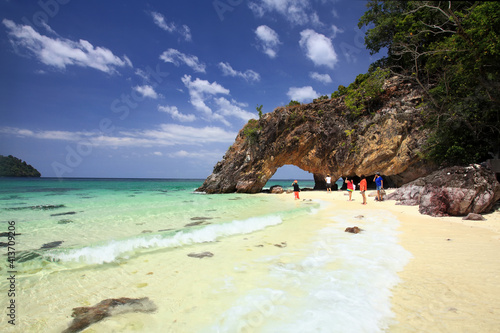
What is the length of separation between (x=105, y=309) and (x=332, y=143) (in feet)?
81.4

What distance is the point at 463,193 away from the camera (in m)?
8.20

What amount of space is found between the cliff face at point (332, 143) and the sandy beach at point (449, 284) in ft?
49.8

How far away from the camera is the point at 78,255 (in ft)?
15.1

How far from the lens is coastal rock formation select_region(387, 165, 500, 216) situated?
811 cm

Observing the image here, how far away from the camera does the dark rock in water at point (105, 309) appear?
236 cm

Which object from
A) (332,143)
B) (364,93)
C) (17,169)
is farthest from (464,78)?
(17,169)

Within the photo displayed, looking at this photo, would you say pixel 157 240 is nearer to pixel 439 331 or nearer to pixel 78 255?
pixel 78 255

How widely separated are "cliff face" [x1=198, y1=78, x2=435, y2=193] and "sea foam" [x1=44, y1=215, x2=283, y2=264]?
17.0 metres

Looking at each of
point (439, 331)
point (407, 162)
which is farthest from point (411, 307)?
point (407, 162)

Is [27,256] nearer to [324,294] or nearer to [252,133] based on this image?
[324,294]

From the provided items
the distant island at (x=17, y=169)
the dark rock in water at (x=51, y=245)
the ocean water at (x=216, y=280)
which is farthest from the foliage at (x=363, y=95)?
the distant island at (x=17, y=169)

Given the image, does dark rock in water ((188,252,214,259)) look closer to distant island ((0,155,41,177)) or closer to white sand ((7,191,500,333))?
white sand ((7,191,500,333))

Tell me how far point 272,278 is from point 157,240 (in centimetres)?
359

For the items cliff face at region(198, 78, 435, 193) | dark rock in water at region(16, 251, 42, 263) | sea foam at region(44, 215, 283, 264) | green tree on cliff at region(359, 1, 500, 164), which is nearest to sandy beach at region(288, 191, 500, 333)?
sea foam at region(44, 215, 283, 264)
